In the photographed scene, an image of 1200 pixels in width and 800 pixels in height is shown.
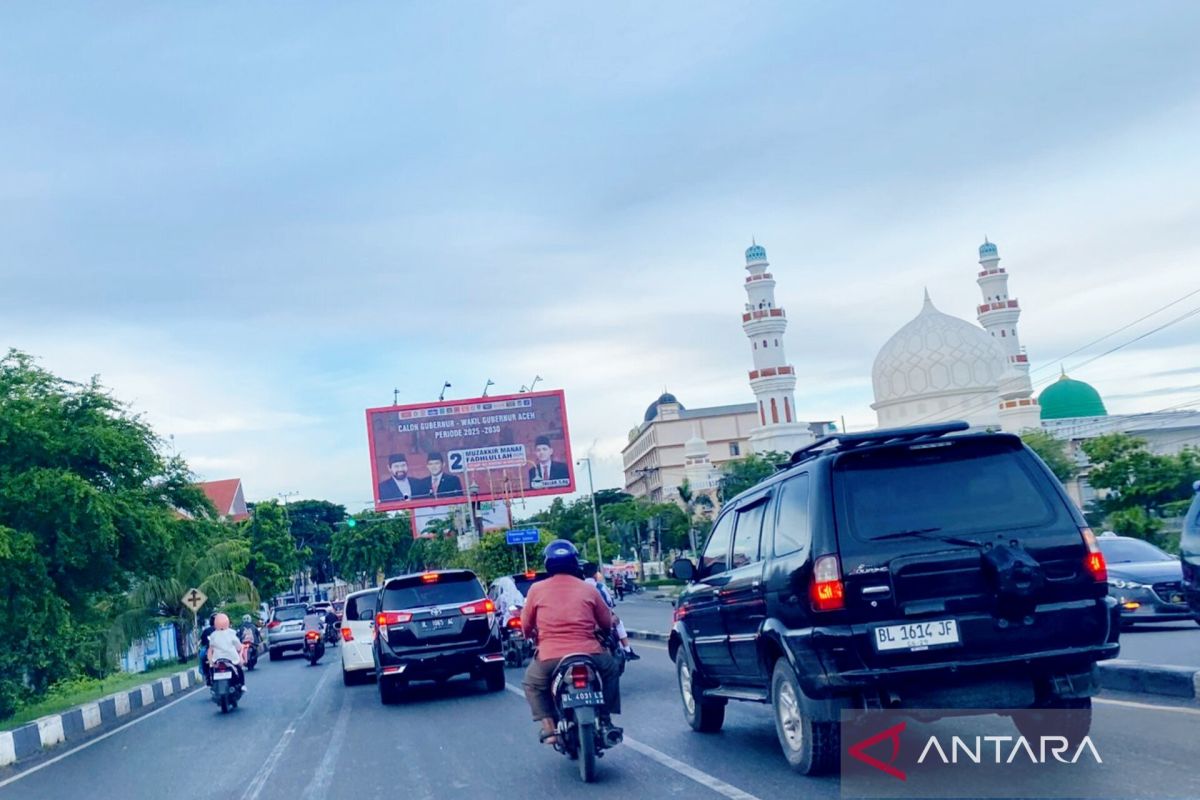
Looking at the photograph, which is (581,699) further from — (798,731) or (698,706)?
(698,706)

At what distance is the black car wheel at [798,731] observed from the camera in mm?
7051

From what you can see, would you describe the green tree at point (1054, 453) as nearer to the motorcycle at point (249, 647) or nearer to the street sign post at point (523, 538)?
the street sign post at point (523, 538)

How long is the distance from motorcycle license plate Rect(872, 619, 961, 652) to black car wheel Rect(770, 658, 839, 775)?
65 centimetres

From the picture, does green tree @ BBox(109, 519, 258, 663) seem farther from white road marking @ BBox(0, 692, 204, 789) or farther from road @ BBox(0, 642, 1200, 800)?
road @ BBox(0, 642, 1200, 800)

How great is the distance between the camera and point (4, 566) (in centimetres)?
2025

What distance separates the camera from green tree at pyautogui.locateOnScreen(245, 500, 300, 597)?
63281mm

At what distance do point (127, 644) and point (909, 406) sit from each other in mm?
49946

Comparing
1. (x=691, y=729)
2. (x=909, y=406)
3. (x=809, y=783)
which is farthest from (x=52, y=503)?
(x=909, y=406)

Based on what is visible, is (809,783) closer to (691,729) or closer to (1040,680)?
(1040,680)

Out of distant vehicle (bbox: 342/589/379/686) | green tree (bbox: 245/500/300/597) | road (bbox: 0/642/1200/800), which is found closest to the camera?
road (bbox: 0/642/1200/800)

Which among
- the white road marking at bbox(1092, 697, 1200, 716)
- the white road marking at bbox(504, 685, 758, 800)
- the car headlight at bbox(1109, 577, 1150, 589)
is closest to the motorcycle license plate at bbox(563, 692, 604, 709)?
the white road marking at bbox(504, 685, 758, 800)

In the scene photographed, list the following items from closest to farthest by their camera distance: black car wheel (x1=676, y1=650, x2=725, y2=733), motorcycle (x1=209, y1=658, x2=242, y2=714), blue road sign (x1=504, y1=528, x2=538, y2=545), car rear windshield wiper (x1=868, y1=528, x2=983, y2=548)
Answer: car rear windshield wiper (x1=868, y1=528, x2=983, y2=548), black car wheel (x1=676, y1=650, x2=725, y2=733), motorcycle (x1=209, y1=658, x2=242, y2=714), blue road sign (x1=504, y1=528, x2=538, y2=545)

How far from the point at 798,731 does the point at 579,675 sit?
1484 mm

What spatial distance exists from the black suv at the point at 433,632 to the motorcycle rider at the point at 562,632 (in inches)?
289
